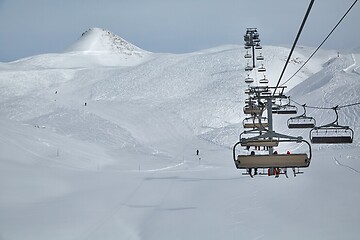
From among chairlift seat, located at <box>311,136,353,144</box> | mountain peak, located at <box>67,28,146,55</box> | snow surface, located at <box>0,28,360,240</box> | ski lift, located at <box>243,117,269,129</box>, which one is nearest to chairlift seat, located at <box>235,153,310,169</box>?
ski lift, located at <box>243,117,269,129</box>

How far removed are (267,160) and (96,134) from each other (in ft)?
80.7

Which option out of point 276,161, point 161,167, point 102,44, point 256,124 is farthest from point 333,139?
point 102,44

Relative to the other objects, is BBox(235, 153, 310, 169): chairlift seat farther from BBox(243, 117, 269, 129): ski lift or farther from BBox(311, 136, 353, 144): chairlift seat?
BBox(311, 136, 353, 144): chairlift seat

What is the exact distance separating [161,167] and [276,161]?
15.2 m

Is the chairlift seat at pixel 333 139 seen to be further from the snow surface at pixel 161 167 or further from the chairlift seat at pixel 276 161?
the chairlift seat at pixel 276 161

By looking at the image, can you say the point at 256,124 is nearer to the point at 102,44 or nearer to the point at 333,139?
the point at 333,139

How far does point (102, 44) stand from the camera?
116 m

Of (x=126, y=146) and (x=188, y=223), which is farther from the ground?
(x=126, y=146)

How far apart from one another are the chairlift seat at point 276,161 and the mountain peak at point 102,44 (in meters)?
97.9

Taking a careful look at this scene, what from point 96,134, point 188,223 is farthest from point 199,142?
point 188,223

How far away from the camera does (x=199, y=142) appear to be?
3059 cm

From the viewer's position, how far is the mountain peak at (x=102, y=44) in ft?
360

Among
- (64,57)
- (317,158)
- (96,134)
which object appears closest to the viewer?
(317,158)

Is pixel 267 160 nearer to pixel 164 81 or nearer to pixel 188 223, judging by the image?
pixel 188 223
